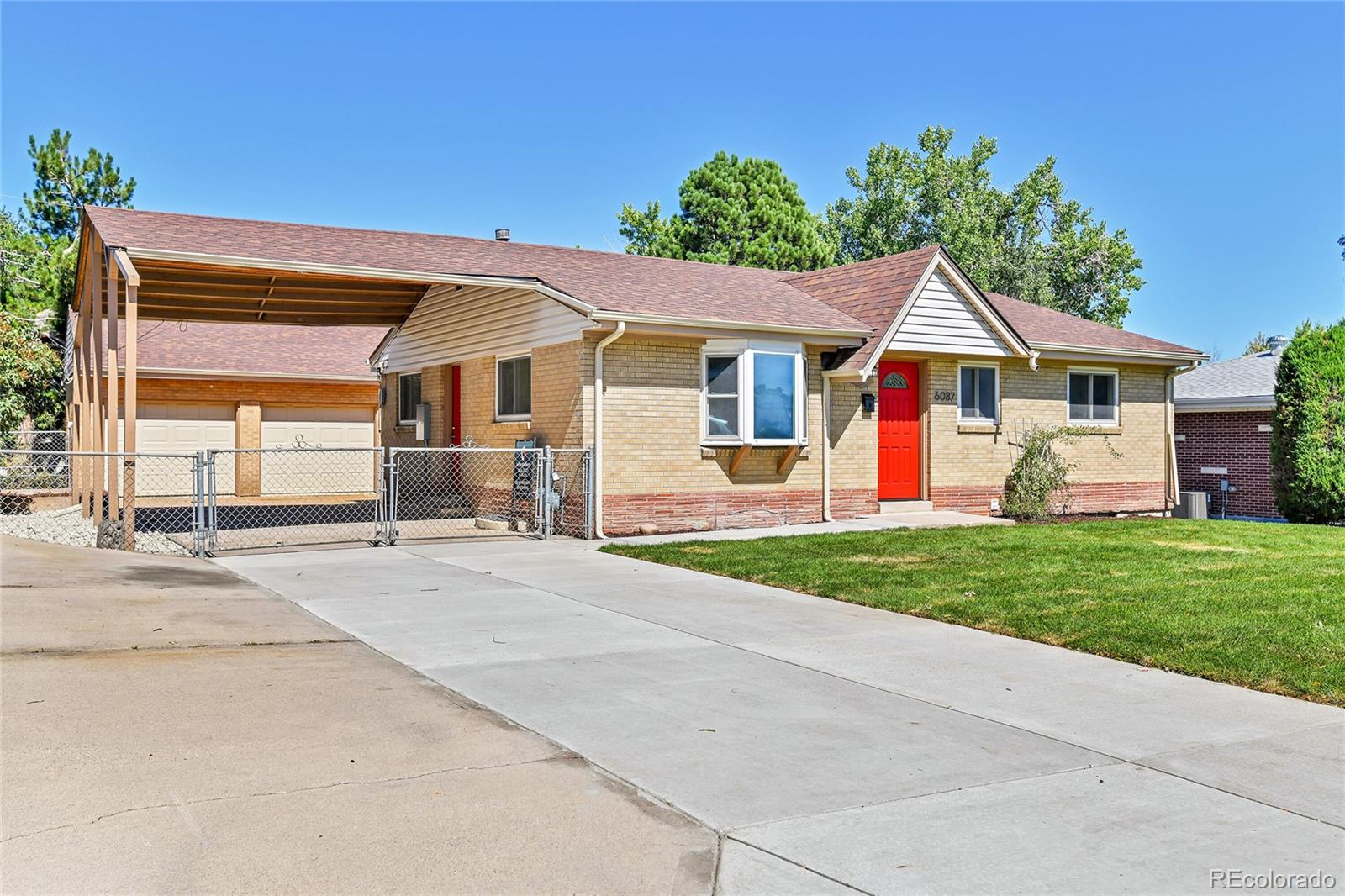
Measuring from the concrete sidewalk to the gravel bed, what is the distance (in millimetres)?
6870

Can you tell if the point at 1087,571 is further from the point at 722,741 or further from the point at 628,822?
the point at 628,822

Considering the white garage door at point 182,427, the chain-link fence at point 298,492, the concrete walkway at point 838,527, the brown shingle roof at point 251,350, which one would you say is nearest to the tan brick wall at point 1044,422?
the concrete walkway at point 838,527

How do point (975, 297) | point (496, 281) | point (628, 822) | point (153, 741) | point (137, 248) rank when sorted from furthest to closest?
1. point (975, 297)
2. point (496, 281)
3. point (137, 248)
4. point (153, 741)
5. point (628, 822)

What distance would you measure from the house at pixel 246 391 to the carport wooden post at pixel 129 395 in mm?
10591

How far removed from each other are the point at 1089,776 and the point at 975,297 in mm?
14281

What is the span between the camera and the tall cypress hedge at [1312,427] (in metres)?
18.2

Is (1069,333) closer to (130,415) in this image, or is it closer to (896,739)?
(130,415)

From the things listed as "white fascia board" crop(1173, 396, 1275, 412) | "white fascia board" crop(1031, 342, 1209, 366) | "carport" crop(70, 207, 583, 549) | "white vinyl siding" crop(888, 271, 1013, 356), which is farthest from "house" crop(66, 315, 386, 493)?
"white fascia board" crop(1173, 396, 1275, 412)

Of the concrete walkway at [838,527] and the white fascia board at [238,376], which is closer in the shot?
the concrete walkway at [838,527]

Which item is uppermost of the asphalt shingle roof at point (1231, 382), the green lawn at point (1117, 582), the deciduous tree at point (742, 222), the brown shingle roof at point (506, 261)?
the deciduous tree at point (742, 222)

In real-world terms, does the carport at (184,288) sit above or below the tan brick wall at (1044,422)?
above

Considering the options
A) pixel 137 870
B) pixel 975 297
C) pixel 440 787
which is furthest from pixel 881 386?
pixel 137 870

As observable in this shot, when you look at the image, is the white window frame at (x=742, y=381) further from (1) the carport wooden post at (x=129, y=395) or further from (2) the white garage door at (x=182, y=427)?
(2) the white garage door at (x=182, y=427)

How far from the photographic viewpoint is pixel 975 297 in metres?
18.5
